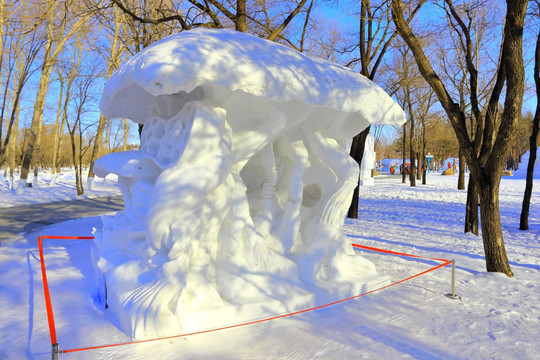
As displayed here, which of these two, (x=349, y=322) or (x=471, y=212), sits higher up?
(x=471, y=212)

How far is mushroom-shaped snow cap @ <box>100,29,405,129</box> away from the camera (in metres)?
3.10

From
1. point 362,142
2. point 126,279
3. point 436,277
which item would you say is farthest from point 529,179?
point 126,279

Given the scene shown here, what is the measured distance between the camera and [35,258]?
5.82 m

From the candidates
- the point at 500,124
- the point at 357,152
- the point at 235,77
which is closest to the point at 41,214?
the point at 357,152

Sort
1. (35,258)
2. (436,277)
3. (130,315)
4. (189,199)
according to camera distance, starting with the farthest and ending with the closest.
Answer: (35,258)
(436,277)
(189,199)
(130,315)

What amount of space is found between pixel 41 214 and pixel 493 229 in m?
10.9

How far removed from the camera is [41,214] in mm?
10469

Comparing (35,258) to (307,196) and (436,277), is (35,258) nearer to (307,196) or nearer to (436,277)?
(307,196)

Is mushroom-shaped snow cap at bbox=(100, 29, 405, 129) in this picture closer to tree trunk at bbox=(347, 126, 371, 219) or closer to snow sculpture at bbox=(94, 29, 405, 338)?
snow sculpture at bbox=(94, 29, 405, 338)

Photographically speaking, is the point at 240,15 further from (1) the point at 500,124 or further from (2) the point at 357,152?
(1) the point at 500,124

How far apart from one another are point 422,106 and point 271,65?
2040 cm

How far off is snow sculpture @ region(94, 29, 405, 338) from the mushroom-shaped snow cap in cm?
1

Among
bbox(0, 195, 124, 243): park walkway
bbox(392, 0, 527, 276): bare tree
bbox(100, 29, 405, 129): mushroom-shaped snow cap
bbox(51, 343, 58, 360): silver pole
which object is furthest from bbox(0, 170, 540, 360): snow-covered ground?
bbox(0, 195, 124, 243): park walkway

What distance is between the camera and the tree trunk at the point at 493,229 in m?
5.11
